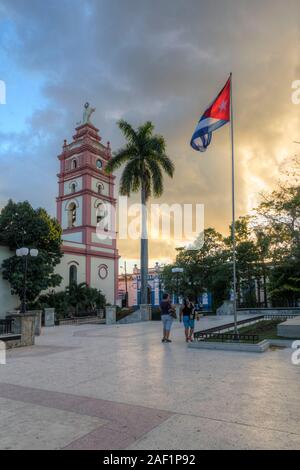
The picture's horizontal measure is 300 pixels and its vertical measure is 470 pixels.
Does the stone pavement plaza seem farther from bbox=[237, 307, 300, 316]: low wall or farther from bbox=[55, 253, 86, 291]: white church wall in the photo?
bbox=[55, 253, 86, 291]: white church wall

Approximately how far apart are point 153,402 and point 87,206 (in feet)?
106

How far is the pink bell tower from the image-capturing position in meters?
35.3

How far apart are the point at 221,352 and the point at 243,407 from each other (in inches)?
188

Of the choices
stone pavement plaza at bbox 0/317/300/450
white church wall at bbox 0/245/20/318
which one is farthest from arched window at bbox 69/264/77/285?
stone pavement plaza at bbox 0/317/300/450

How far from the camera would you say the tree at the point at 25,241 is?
2442cm

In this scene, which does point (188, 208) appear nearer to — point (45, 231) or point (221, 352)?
point (45, 231)

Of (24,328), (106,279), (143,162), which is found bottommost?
(24,328)

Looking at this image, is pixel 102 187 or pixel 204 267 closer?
pixel 204 267

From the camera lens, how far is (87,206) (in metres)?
36.1

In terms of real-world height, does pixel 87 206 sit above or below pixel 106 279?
above

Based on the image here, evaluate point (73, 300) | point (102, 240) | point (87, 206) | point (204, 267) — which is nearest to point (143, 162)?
point (87, 206)

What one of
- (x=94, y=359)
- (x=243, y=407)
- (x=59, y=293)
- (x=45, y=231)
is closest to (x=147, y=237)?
(x=45, y=231)

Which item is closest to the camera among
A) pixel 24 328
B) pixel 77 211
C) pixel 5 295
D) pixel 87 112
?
pixel 24 328
